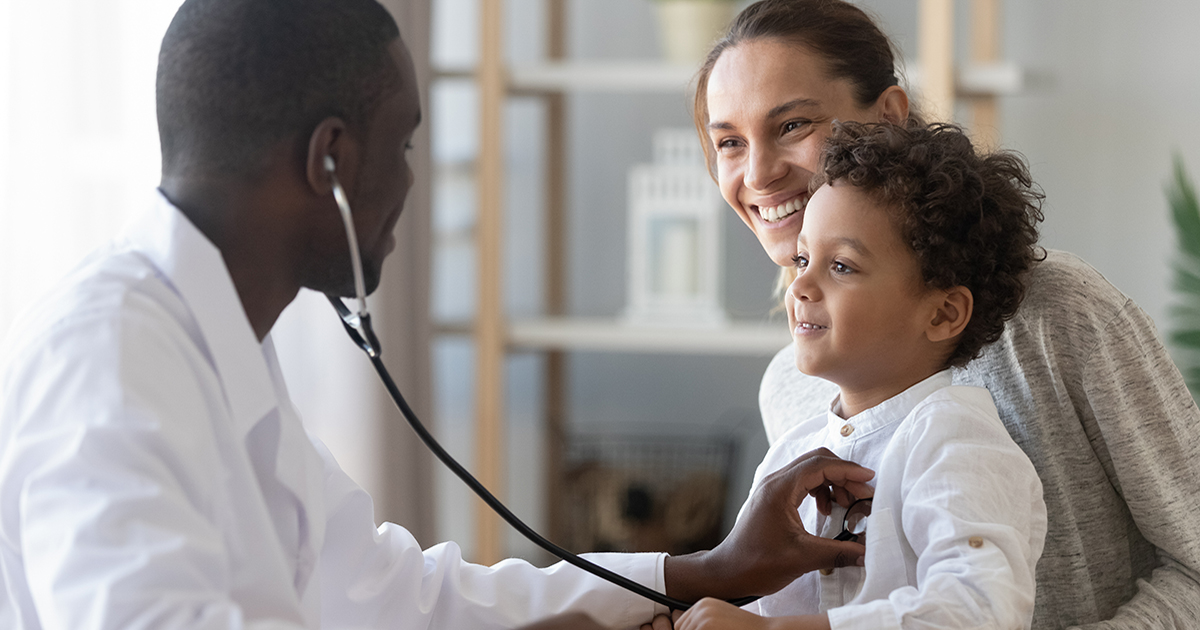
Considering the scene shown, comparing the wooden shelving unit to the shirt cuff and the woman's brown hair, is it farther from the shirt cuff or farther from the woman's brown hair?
the shirt cuff

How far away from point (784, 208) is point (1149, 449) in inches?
19.4

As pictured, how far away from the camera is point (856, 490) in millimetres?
884

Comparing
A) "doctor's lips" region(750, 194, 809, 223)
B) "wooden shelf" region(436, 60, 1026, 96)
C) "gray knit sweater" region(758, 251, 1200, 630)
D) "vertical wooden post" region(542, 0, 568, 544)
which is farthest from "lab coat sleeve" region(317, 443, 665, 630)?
"vertical wooden post" region(542, 0, 568, 544)

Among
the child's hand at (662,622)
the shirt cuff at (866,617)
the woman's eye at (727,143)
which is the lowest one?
the child's hand at (662,622)

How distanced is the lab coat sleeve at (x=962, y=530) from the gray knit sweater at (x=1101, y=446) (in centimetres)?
9

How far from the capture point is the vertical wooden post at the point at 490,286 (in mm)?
2396

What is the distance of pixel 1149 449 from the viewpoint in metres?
0.90

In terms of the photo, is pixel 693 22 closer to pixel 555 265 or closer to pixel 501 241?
pixel 501 241

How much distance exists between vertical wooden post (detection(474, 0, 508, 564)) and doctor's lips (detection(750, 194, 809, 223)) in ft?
4.07

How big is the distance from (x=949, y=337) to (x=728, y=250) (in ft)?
6.53

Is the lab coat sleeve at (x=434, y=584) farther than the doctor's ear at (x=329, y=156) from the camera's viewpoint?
Yes

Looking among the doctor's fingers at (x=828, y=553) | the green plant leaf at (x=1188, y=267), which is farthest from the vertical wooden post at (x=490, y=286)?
the doctor's fingers at (x=828, y=553)

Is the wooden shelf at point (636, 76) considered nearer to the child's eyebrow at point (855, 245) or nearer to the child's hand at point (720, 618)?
the child's eyebrow at point (855, 245)

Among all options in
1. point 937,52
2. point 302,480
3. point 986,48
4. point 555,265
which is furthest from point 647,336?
point 302,480
